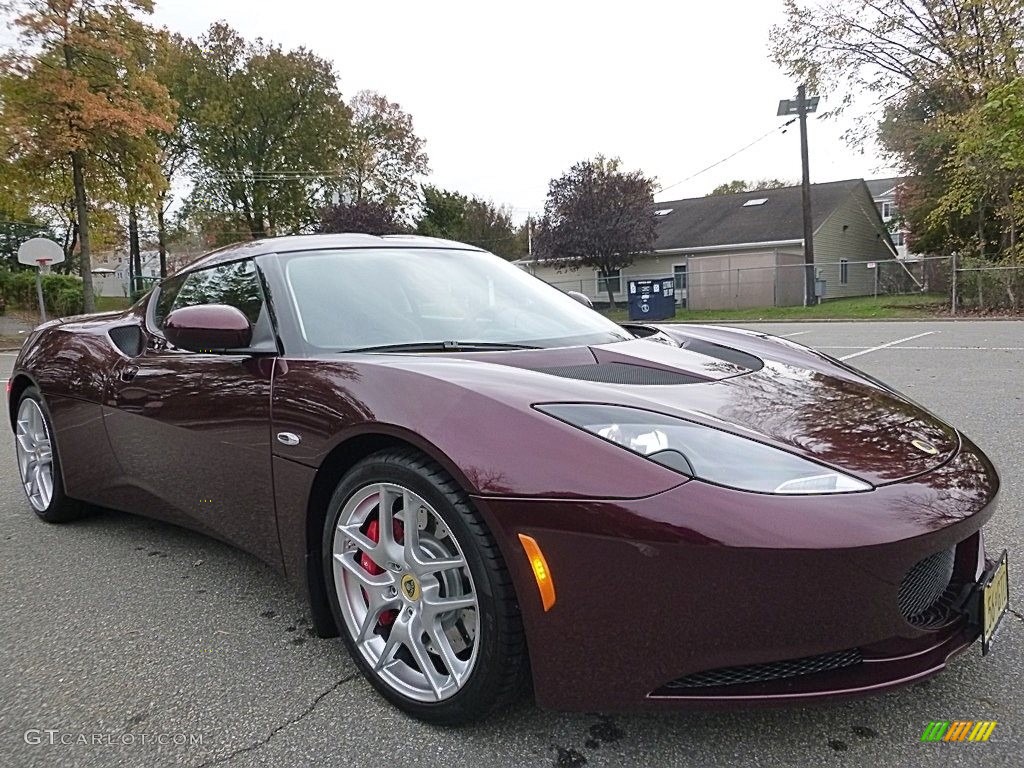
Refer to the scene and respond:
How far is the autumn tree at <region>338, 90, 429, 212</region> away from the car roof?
1601 inches

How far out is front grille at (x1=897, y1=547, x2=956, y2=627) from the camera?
164cm

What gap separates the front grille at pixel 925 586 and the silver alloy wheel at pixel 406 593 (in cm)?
96

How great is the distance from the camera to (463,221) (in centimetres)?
4428

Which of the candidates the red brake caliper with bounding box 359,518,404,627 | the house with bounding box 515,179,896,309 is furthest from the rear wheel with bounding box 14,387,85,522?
the house with bounding box 515,179,896,309

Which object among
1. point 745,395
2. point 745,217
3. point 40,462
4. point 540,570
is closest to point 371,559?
point 540,570

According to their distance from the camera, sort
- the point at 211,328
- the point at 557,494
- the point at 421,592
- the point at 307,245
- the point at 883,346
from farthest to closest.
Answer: the point at 883,346 → the point at 307,245 → the point at 211,328 → the point at 421,592 → the point at 557,494

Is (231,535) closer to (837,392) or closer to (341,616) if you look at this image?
(341,616)

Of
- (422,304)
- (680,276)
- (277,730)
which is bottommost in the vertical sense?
(277,730)

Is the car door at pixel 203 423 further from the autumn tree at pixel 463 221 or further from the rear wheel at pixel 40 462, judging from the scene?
the autumn tree at pixel 463 221

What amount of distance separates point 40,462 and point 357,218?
1286 inches

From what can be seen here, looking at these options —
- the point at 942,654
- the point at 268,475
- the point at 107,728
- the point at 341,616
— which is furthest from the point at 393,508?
the point at 942,654

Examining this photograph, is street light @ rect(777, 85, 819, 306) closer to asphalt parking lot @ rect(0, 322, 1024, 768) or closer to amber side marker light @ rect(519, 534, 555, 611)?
asphalt parking lot @ rect(0, 322, 1024, 768)

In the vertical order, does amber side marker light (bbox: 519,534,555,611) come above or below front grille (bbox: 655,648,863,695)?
above

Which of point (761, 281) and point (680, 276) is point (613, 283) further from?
point (761, 281)
